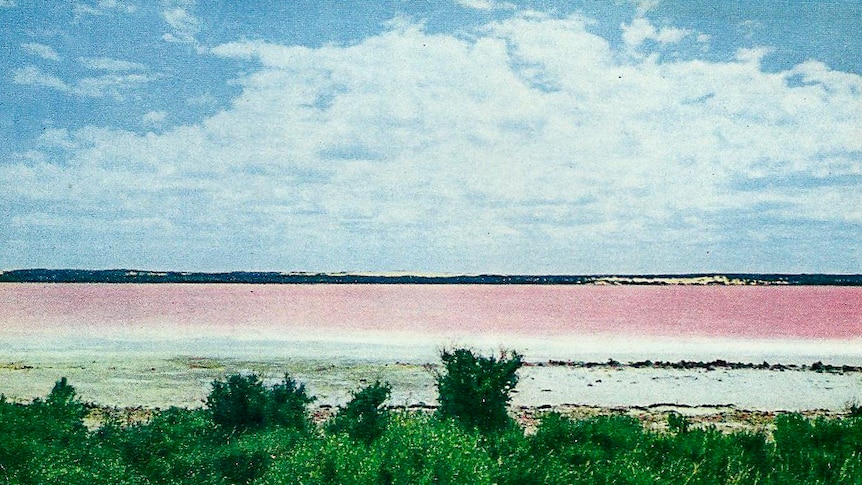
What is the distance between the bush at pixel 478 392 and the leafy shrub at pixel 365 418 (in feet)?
2.33

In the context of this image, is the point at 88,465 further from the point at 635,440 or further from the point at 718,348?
the point at 718,348

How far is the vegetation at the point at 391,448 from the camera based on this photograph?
498 cm

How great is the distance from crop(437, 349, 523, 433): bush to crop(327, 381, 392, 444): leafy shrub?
2.33 ft

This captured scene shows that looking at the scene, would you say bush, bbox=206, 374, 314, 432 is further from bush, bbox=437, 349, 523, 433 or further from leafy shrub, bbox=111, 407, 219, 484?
bush, bbox=437, 349, 523, 433

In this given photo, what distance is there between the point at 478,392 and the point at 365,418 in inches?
44.9

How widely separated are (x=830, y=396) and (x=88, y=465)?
14358mm

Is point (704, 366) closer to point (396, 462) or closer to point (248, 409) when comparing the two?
point (248, 409)

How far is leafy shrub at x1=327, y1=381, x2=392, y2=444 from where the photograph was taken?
6285mm

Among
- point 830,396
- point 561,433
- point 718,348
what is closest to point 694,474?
point 561,433

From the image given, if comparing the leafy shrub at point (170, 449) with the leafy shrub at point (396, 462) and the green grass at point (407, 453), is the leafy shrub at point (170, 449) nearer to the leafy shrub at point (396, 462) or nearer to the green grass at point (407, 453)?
the green grass at point (407, 453)

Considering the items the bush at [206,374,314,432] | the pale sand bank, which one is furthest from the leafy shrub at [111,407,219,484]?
the pale sand bank

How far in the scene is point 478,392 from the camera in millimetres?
6891

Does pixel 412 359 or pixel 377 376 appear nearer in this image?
pixel 377 376

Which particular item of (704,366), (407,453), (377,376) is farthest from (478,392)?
(704,366)
